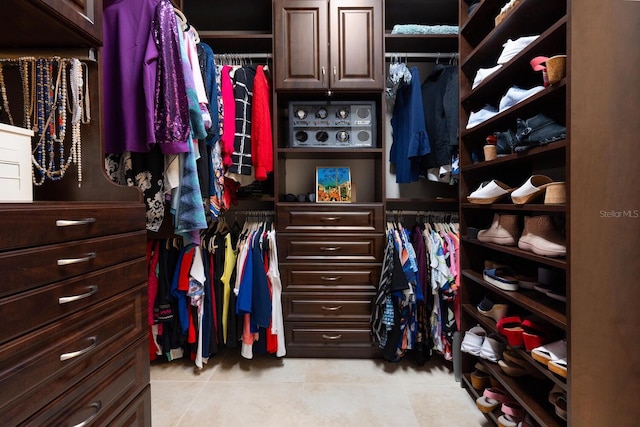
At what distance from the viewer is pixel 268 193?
2.06m

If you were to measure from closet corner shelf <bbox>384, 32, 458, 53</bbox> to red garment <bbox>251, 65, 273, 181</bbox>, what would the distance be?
2.61ft

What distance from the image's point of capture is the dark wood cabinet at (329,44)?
177 cm

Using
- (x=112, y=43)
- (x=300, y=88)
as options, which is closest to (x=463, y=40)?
(x=300, y=88)

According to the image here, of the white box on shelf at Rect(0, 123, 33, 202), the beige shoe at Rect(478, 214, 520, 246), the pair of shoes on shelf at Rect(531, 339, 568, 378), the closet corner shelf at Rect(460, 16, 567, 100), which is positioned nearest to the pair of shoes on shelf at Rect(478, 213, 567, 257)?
the beige shoe at Rect(478, 214, 520, 246)

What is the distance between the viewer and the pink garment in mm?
1637

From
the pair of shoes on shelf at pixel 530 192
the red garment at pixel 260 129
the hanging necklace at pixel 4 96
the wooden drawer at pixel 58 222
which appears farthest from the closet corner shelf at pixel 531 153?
the hanging necklace at pixel 4 96

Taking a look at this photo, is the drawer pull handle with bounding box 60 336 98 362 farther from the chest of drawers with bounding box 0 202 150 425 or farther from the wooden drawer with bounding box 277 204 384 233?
the wooden drawer with bounding box 277 204 384 233

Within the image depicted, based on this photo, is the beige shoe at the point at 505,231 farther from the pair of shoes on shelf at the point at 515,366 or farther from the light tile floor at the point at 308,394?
the light tile floor at the point at 308,394

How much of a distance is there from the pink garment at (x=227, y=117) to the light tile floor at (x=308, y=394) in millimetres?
1171

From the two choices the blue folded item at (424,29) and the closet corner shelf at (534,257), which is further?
the blue folded item at (424,29)

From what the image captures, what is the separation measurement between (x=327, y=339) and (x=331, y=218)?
0.72m

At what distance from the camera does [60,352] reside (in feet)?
2.16

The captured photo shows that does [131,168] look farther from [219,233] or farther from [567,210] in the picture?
[567,210]

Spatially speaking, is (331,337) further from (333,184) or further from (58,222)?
(58,222)
